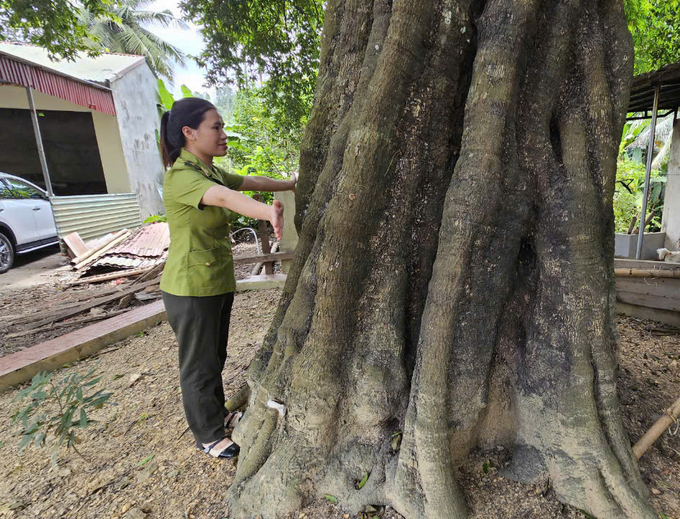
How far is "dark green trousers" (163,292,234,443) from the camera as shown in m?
2.09

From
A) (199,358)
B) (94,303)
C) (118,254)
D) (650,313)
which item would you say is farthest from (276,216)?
(118,254)

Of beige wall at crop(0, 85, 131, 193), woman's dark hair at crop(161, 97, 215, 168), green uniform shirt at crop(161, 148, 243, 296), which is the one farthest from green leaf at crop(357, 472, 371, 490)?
beige wall at crop(0, 85, 131, 193)

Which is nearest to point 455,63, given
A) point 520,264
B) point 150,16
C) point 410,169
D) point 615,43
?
point 410,169

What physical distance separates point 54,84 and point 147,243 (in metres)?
3.79

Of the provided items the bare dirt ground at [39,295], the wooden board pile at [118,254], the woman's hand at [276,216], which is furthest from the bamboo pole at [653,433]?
the wooden board pile at [118,254]

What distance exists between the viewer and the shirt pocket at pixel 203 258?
2051mm

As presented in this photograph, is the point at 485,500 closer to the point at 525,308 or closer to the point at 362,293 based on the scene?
the point at 525,308

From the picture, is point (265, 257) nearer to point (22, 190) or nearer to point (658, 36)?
point (22, 190)

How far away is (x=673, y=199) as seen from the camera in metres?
8.09

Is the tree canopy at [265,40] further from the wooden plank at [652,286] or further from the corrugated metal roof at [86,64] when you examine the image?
the corrugated metal roof at [86,64]

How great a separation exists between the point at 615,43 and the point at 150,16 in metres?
31.5

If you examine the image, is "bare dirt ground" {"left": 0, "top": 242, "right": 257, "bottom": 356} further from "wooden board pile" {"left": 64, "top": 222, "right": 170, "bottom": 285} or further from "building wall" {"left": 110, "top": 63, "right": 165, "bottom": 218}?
"building wall" {"left": 110, "top": 63, "right": 165, "bottom": 218}

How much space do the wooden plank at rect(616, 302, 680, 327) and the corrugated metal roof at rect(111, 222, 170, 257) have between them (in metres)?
8.45

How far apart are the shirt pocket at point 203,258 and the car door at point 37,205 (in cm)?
938
